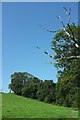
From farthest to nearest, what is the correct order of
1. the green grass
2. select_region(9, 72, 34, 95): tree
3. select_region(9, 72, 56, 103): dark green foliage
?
1. select_region(9, 72, 34, 95): tree
2. select_region(9, 72, 56, 103): dark green foliage
3. the green grass

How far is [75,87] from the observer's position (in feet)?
169

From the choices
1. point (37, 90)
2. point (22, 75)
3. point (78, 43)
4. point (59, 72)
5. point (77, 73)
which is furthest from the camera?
point (22, 75)

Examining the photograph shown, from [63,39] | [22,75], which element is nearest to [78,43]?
[63,39]

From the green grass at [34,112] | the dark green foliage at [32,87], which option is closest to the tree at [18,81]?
the dark green foliage at [32,87]

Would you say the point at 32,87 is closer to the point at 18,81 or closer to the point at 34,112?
the point at 18,81

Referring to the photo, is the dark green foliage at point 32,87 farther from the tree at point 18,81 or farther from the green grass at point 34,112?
the green grass at point 34,112

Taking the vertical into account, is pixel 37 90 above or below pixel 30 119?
above

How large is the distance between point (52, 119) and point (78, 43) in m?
33.8

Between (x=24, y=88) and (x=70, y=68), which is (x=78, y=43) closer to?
(x=70, y=68)

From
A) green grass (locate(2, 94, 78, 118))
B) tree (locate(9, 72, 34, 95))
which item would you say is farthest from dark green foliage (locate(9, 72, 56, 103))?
green grass (locate(2, 94, 78, 118))

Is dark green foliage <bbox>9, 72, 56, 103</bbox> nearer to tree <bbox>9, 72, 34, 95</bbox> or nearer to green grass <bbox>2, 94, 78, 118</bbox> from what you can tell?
tree <bbox>9, 72, 34, 95</bbox>

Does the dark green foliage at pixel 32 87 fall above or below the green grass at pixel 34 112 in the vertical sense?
above

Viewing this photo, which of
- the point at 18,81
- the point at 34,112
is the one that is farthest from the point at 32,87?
the point at 34,112

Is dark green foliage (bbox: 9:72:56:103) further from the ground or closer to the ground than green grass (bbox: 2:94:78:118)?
further from the ground
